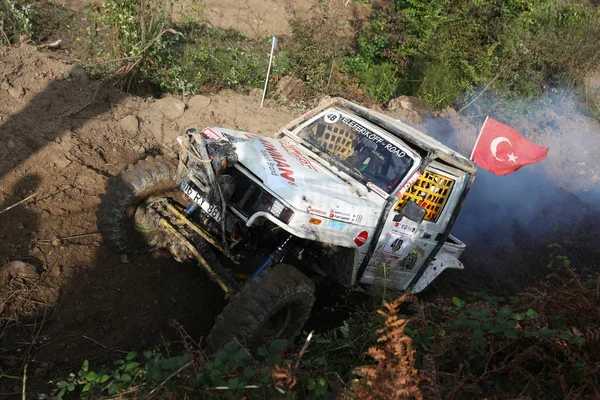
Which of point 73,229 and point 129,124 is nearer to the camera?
point 73,229

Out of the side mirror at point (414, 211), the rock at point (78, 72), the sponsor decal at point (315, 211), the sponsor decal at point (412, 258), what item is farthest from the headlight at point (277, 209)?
the rock at point (78, 72)

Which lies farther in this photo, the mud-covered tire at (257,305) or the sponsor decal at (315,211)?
the sponsor decal at (315,211)

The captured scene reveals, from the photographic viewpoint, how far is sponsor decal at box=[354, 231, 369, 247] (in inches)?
209

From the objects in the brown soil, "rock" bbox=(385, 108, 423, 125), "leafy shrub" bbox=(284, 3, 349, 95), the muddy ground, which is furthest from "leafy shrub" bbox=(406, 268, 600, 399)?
"leafy shrub" bbox=(284, 3, 349, 95)

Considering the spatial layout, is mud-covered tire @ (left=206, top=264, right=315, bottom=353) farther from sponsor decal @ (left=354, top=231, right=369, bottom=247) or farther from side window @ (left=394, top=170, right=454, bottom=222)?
side window @ (left=394, top=170, right=454, bottom=222)

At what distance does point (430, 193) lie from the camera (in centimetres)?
595

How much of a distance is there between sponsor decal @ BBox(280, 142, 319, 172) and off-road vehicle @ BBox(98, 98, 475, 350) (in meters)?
0.02

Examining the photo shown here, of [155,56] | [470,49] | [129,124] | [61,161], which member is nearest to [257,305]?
[61,161]

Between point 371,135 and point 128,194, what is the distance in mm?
2717

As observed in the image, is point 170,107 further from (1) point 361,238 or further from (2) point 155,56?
(1) point 361,238

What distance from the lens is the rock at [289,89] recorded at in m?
10.1

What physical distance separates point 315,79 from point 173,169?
5922mm

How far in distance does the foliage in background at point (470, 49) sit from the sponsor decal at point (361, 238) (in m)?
7.36

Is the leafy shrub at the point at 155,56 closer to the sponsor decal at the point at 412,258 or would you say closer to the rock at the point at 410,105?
the rock at the point at 410,105
